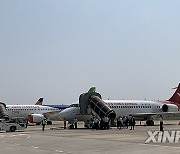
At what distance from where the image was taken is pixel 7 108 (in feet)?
191

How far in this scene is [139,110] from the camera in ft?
160

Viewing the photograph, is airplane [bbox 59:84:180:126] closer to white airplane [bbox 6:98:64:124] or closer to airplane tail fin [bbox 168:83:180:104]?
airplane tail fin [bbox 168:83:180:104]

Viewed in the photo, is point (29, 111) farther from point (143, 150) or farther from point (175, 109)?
point (143, 150)

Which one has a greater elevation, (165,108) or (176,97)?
(176,97)

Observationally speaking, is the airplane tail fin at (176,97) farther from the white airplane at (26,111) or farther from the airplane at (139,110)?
the white airplane at (26,111)

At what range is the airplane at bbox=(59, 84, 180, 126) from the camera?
138ft

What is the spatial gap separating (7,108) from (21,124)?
2420 centimetres

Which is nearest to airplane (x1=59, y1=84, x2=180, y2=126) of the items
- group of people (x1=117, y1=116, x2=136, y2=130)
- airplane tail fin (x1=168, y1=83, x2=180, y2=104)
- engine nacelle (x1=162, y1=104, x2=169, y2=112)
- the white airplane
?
engine nacelle (x1=162, y1=104, x2=169, y2=112)

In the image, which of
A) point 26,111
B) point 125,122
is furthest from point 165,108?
point 26,111

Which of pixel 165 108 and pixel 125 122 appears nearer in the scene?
pixel 125 122

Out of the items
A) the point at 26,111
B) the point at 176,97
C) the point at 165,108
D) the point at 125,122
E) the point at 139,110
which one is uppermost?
the point at 176,97

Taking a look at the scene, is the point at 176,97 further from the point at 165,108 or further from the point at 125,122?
the point at 125,122

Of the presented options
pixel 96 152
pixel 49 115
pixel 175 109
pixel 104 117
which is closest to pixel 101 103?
pixel 104 117

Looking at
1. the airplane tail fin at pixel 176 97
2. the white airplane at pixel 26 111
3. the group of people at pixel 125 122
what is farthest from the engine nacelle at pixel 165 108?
the white airplane at pixel 26 111
